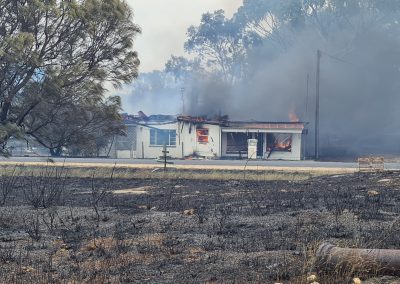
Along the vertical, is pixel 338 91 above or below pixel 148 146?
above

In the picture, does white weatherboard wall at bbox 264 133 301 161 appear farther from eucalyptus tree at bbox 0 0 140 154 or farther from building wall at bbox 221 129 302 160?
eucalyptus tree at bbox 0 0 140 154

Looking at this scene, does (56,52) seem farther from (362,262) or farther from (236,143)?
(236,143)

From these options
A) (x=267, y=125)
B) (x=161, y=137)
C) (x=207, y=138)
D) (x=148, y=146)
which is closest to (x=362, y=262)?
(x=267, y=125)

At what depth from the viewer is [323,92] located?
53656mm

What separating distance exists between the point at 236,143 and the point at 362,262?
38252mm

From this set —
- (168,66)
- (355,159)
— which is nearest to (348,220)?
(355,159)

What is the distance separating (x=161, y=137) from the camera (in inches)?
1745

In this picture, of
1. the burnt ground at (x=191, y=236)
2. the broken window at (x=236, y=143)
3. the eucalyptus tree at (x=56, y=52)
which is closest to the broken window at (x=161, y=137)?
the broken window at (x=236, y=143)

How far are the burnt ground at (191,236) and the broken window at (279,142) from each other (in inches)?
985

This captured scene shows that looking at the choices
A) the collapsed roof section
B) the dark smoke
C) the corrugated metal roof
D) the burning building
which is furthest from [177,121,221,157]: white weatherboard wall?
the dark smoke

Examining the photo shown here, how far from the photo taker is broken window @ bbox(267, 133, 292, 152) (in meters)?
44.0

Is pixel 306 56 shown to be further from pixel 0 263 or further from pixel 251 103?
pixel 0 263

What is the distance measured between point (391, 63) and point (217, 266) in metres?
51.6

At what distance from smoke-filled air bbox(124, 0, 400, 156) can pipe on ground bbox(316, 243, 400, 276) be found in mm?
40233
